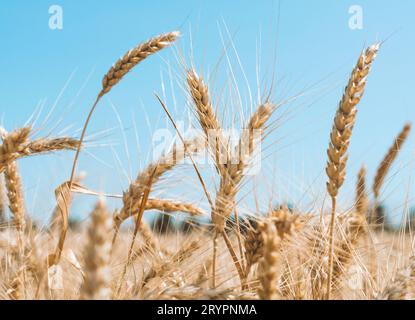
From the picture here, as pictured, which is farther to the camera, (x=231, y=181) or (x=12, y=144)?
(x=12, y=144)

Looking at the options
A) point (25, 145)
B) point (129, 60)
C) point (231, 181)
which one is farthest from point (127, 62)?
point (231, 181)

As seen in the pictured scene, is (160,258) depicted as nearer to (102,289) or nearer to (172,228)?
(172,228)

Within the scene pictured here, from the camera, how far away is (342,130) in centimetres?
161

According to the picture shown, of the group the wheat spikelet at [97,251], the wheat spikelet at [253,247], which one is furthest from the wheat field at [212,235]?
the wheat spikelet at [97,251]

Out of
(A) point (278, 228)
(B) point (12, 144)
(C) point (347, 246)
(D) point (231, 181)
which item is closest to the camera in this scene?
(A) point (278, 228)

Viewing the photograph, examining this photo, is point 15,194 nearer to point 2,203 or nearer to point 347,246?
point 2,203

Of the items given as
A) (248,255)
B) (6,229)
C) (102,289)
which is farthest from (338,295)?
(6,229)

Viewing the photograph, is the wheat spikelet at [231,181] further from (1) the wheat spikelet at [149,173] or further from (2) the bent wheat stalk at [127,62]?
(2) the bent wheat stalk at [127,62]

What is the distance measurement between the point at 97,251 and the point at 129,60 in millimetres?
1490

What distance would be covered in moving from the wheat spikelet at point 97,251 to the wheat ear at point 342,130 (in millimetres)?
816

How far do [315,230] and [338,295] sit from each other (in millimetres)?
268

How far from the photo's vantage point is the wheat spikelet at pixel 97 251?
32.4 inches

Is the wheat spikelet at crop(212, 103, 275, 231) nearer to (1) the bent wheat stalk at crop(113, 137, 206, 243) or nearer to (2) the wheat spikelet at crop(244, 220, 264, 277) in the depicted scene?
(2) the wheat spikelet at crop(244, 220, 264, 277)

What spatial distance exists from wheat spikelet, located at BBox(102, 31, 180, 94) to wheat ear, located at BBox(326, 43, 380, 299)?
34.7 inches
